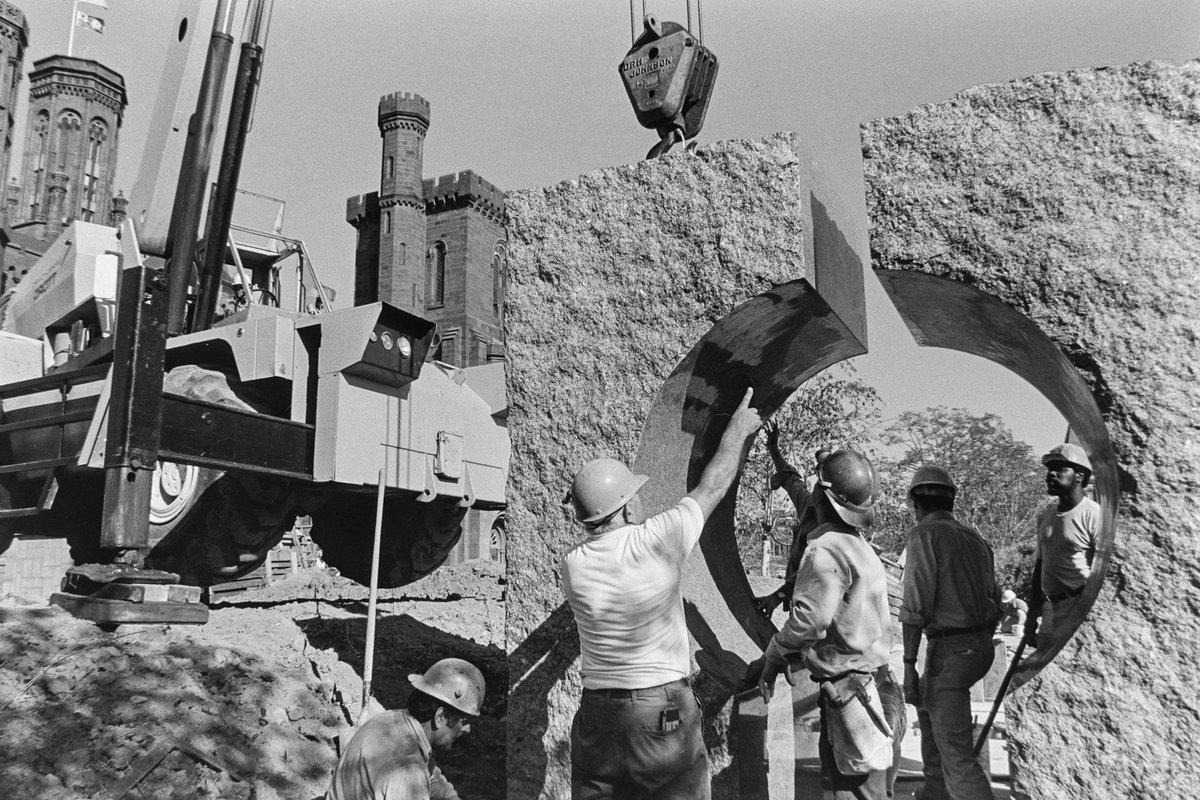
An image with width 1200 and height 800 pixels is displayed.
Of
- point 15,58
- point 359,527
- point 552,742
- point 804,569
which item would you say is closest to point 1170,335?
point 804,569

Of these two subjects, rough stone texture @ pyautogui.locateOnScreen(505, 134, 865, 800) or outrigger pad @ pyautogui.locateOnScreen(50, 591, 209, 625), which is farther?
outrigger pad @ pyautogui.locateOnScreen(50, 591, 209, 625)

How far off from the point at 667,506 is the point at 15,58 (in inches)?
1797

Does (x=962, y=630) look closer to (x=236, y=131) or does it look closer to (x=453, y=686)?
(x=453, y=686)

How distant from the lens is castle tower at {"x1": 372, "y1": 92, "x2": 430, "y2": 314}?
36.6m

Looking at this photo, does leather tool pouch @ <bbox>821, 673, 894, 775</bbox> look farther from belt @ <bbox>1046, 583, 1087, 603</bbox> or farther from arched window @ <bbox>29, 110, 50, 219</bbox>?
arched window @ <bbox>29, 110, 50, 219</bbox>

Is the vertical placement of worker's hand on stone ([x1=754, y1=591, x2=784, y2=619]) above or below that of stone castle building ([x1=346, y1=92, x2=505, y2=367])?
below

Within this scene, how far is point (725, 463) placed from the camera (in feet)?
9.34

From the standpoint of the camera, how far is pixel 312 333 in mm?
5848

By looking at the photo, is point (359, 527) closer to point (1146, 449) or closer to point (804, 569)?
point (804, 569)

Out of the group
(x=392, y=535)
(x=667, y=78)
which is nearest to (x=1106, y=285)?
(x=667, y=78)

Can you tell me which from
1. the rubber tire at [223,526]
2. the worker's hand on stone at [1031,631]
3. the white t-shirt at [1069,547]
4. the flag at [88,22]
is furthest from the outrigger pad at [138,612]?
the flag at [88,22]

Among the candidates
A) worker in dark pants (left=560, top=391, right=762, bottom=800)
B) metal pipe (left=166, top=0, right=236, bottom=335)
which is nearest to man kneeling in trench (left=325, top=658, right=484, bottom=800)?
worker in dark pants (left=560, top=391, right=762, bottom=800)

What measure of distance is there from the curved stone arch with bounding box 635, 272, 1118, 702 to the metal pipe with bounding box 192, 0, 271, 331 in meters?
4.23

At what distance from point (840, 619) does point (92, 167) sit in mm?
47948
